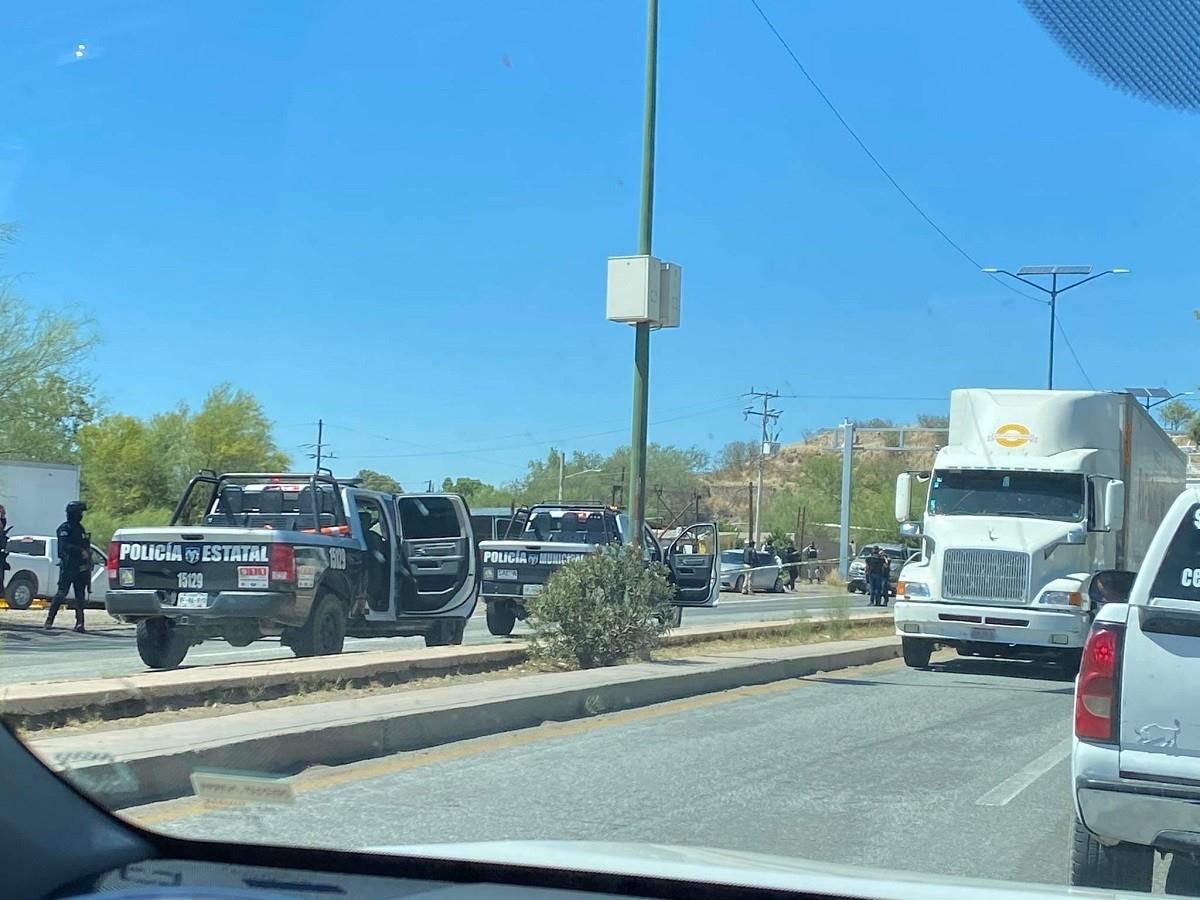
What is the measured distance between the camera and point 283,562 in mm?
12070

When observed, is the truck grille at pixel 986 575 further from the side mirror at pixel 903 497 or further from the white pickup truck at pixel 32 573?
the white pickup truck at pixel 32 573

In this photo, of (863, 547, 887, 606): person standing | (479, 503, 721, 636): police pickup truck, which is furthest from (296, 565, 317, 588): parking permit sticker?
(863, 547, 887, 606): person standing

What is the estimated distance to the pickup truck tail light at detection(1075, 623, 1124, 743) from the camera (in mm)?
4965

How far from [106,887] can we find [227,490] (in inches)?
407

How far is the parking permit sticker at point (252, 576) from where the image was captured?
469 inches

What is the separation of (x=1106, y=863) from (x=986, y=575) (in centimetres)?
1121

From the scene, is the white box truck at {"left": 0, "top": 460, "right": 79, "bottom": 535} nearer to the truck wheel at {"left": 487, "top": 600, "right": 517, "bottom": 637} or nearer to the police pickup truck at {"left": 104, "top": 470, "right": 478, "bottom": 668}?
the police pickup truck at {"left": 104, "top": 470, "right": 478, "bottom": 668}

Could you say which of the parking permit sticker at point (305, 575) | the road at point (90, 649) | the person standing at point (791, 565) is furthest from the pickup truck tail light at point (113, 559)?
the person standing at point (791, 565)

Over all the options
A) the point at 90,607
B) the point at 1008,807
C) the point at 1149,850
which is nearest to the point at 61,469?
the point at 90,607

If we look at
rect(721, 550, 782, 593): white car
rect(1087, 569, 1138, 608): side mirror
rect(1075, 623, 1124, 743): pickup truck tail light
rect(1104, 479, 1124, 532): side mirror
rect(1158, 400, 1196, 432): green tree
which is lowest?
rect(721, 550, 782, 593): white car

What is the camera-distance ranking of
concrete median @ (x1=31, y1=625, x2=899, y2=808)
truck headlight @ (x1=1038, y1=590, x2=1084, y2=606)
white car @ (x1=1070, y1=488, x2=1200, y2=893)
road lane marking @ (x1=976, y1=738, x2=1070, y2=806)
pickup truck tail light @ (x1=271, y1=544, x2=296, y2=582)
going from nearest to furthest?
white car @ (x1=1070, y1=488, x2=1200, y2=893)
concrete median @ (x1=31, y1=625, x2=899, y2=808)
road lane marking @ (x1=976, y1=738, x2=1070, y2=806)
pickup truck tail light @ (x1=271, y1=544, x2=296, y2=582)
truck headlight @ (x1=1038, y1=590, x2=1084, y2=606)

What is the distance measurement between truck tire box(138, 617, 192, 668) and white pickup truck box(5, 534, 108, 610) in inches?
430

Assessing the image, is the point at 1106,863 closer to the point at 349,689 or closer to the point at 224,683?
the point at 224,683

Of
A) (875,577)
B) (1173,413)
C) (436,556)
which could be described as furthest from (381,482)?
(875,577)
